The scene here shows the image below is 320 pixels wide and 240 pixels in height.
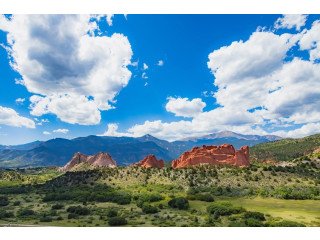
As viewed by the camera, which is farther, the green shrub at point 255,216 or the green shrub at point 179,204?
the green shrub at point 179,204

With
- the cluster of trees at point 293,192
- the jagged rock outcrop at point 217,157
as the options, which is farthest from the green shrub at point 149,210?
the jagged rock outcrop at point 217,157

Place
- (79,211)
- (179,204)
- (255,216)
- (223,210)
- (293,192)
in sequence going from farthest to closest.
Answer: (293,192) < (179,204) < (79,211) < (223,210) < (255,216)

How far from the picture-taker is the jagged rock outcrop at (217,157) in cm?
13350

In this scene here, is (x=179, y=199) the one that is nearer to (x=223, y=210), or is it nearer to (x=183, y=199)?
(x=183, y=199)

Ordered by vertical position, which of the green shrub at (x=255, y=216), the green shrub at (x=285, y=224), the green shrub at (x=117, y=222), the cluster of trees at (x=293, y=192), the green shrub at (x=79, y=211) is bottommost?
the green shrub at (x=285, y=224)

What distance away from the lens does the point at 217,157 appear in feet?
456

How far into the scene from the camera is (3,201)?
8175cm

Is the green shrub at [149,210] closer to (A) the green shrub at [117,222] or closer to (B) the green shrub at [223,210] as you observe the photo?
(B) the green shrub at [223,210]

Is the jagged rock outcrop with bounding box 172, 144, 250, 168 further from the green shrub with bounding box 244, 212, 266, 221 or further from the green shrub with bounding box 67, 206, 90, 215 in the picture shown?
the green shrub with bounding box 244, 212, 266, 221

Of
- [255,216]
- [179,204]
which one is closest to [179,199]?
[179,204]

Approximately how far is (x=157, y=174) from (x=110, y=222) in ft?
212

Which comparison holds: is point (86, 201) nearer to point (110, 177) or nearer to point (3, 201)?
point (3, 201)

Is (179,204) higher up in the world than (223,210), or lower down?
higher up

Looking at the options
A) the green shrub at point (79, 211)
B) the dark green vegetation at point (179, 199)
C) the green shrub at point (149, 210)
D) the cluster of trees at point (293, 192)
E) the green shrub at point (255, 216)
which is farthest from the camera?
the cluster of trees at point (293, 192)
